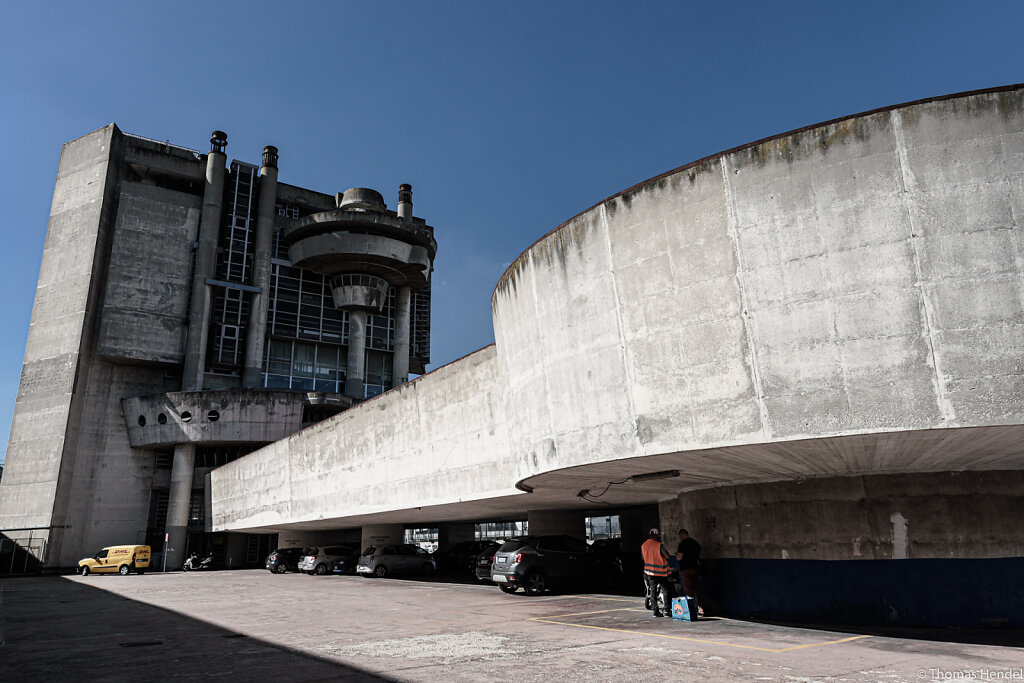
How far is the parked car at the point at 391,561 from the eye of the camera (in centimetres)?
2855

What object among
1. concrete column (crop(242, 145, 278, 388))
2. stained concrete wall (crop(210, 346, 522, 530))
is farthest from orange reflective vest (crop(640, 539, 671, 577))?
concrete column (crop(242, 145, 278, 388))

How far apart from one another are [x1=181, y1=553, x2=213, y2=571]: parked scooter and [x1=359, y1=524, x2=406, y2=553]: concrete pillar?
18165 mm

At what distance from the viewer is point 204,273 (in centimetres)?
4994

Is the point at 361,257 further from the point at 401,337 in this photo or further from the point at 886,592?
the point at 886,592

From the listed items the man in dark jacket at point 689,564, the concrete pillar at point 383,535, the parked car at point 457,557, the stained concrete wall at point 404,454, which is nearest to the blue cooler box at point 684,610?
the man in dark jacket at point 689,564

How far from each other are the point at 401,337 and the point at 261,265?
13.4 metres

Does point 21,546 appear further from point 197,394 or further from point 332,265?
point 332,265

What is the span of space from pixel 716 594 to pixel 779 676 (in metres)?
6.29

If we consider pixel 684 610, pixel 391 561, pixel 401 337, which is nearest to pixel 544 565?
pixel 684 610

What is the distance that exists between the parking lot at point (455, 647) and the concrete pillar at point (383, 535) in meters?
16.5

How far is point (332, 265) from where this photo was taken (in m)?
54.8

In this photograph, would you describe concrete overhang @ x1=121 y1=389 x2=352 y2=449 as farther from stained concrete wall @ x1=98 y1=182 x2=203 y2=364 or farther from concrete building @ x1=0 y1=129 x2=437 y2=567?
stained concrete wall @ x1=98 y1=182 x2=203 y2=364

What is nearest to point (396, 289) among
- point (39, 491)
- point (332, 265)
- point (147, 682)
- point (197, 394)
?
point (332, 265)

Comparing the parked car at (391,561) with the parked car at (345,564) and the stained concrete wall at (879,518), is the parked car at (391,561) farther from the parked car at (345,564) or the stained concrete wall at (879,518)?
the stained concrete wall at (879,518)
